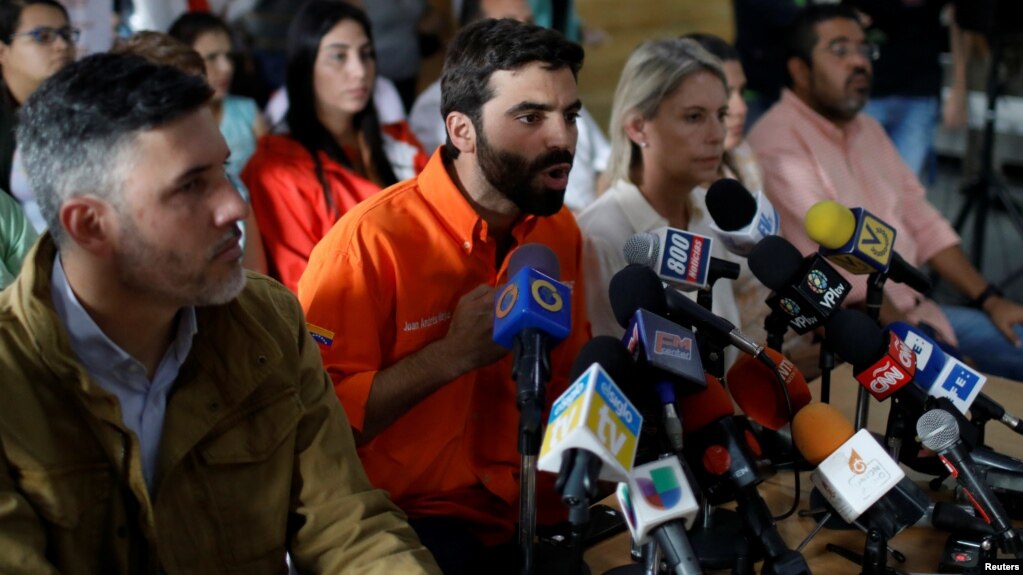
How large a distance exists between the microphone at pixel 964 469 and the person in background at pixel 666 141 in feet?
3.58

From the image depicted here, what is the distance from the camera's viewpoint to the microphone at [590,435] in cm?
129

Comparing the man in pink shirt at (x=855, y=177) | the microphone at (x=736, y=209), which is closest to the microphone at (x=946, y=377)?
the microphone at (x=736, y=209)

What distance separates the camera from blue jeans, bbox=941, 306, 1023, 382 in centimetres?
341

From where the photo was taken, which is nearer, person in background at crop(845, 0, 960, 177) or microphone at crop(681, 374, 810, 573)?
microphone at crop(681, 374, 810, 573)

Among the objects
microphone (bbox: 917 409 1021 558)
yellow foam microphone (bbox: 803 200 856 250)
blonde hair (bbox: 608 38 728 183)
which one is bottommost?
microphone (bbox: 917 409 1021 558)

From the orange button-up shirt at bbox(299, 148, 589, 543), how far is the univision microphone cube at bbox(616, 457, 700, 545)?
2.48 feet

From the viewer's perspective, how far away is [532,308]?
1.57 metres

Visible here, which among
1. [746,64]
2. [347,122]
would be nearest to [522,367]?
[347,122]

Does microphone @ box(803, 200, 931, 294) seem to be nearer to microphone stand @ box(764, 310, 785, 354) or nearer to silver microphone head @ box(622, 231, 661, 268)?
microphone stand @ box(764, 310, 785, 354)

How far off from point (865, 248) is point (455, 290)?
0.79 m

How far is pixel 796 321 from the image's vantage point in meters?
1.93

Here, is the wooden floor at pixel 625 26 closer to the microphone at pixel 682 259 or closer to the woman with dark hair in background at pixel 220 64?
the woman with dark hair in background at pixel 220 64

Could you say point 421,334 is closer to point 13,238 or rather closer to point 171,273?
point 171,273

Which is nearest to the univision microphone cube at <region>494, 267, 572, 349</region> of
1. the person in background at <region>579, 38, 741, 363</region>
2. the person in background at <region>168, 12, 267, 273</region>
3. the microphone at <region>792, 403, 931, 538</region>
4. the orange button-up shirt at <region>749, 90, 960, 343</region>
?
the microphone at <region>792, 403, 931, 538</region>
